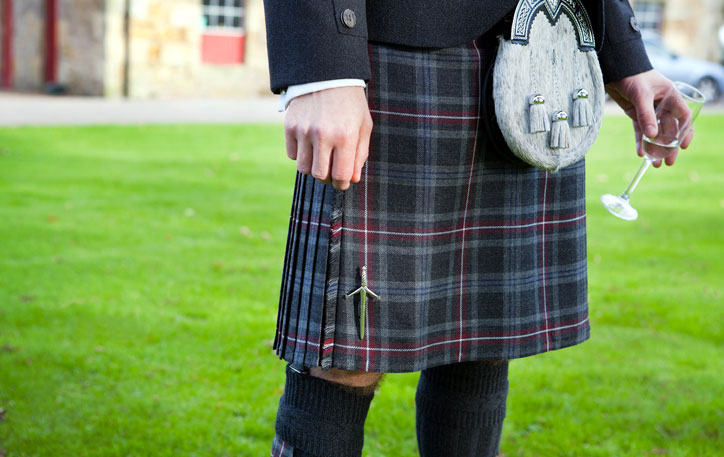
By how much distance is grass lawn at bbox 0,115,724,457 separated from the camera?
2754mm

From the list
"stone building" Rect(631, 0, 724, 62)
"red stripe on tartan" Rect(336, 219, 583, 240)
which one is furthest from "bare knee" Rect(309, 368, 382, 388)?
"stone building" Rect(631, 0, 724, 62)

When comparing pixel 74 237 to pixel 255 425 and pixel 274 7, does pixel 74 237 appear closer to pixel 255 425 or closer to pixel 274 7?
pixel 255 425

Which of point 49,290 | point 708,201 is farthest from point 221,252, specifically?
point 708,201

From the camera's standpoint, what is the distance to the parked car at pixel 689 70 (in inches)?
711

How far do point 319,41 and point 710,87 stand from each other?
19.5 m

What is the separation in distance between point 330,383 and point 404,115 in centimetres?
46

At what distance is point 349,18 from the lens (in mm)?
1226

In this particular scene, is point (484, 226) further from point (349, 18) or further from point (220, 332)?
point (220, 332)

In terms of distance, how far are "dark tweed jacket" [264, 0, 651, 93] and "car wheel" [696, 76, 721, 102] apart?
61.1 ft

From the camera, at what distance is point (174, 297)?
4.23 m

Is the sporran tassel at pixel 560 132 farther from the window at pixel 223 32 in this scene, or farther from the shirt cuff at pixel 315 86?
the window at pixel 223 32

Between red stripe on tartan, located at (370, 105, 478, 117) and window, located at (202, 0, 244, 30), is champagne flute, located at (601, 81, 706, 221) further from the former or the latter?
window, located at (202, 0, 244, 30)

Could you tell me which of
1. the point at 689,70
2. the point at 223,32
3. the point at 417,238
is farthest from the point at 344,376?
the point at 689,70

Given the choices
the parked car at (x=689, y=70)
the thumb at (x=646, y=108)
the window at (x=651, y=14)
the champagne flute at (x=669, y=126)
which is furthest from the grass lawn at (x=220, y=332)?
the window at (x=651, y=14)
